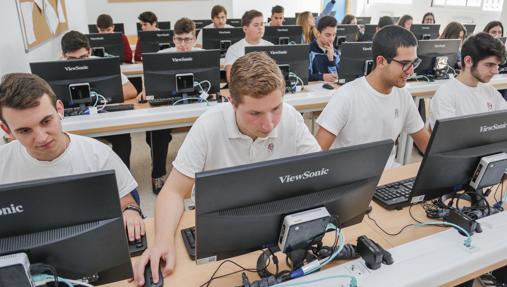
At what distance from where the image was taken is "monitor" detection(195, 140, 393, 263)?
0.83m

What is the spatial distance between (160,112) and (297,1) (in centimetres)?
774

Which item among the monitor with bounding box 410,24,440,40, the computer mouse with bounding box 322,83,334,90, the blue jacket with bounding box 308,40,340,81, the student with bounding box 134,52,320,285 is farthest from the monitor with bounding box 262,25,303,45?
the student with bounding box 134,52,320,285

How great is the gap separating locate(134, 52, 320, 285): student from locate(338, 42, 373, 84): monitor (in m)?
1.71

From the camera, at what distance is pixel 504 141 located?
1234 mm

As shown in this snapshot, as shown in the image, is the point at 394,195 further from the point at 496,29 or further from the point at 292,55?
the point at 496,29

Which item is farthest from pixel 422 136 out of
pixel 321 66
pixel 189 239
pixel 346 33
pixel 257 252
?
pixel 346 33

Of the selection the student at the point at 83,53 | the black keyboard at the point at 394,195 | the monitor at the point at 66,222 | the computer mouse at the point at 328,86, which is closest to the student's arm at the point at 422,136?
the black keyboard at the point at 394,195

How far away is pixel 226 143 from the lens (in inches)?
54.7

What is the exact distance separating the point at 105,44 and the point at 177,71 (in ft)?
5.67

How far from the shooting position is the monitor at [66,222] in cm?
72

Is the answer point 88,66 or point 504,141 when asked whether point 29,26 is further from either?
point 504,141

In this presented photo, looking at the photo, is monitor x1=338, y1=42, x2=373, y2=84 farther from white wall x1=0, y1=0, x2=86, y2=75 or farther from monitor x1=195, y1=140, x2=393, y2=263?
white wall x1=0, y1=0, x2=86, y2=75

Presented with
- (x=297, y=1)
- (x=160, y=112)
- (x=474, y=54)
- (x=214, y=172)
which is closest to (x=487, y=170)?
(x=214, y=172)

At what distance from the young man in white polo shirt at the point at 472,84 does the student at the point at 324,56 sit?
1.40 m
